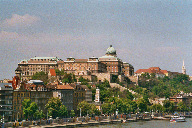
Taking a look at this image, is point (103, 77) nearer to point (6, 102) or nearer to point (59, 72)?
point (59, 72)

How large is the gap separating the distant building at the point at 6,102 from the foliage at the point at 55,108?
337 inches

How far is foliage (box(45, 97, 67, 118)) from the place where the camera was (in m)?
106

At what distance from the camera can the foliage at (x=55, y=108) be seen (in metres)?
106

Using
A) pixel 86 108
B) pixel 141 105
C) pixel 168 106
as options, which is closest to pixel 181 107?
pixel 168 106

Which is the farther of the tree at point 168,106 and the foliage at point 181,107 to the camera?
the foliage at point 181,107

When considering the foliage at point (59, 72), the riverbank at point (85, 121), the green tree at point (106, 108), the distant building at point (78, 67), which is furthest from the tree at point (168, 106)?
the green tree at point (106, 108)

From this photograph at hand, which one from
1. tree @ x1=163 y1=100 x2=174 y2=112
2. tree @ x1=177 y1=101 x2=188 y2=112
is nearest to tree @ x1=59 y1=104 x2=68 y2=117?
tree @ x1=163 y1=100 x2=174 y2=112

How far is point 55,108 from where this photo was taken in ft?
349

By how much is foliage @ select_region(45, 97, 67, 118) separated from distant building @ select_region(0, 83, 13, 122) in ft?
28.1

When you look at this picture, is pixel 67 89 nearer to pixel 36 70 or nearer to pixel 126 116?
pixel 126 116

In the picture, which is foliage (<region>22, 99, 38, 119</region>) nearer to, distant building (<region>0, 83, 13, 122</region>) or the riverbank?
distant building (<region>0, 83, 13, 122</region>)

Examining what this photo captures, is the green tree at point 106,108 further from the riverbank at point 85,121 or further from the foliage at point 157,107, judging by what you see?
the foliage at point 157,107

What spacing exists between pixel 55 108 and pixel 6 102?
36.3 feet

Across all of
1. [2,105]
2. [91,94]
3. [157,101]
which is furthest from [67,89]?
[157,101]
